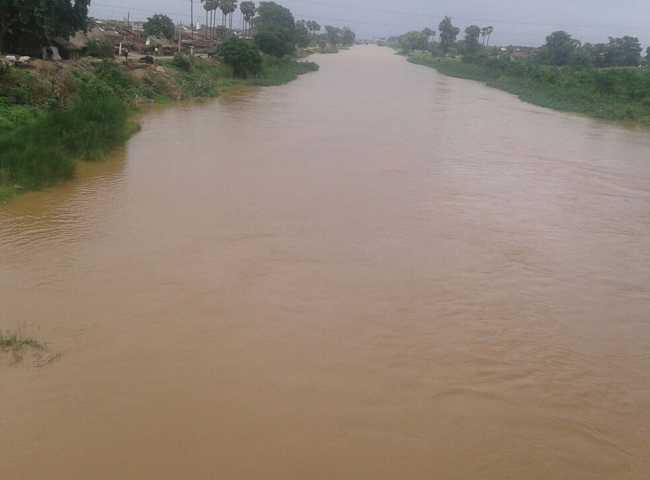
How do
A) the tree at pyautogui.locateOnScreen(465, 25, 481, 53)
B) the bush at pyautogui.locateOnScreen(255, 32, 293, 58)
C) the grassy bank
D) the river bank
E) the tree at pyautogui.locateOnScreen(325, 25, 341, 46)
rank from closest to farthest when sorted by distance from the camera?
the river bank
the grassy bank
the bush at pyautogui.locateOnScreen(255, 32, 293, 58)
the tree at pyautogui.locateOnScreen(465, 25, 481, 53)
the tree at pyautogui.locateOnScreen(325, 25, 341, 46)

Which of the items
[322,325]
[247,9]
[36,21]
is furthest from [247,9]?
[322,325]

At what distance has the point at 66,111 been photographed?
41.5ft

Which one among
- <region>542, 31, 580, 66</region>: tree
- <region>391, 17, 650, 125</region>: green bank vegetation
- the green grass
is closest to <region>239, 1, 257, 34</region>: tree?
<region>391, 17, 650, 125</region>: green bank vegetation

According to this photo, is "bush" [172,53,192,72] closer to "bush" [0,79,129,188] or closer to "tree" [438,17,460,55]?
"bush" [0,79,129,188]

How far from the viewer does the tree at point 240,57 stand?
3011 centimetres

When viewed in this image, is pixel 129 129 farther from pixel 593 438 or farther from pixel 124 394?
pixel 593 438

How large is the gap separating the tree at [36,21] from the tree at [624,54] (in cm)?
4262

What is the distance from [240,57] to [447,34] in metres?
64.1

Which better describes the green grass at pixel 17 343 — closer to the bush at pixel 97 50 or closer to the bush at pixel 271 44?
the bush at pixel 97 50

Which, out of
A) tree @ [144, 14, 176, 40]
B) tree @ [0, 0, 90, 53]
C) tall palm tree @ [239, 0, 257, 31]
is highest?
tall palm tree @ [239, 0, 257, 31]

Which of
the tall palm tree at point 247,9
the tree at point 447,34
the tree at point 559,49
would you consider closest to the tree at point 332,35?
the tree at point 447,34

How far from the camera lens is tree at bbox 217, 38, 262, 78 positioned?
30.1m

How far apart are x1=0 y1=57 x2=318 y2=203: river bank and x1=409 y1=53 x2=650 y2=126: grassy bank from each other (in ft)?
58.1

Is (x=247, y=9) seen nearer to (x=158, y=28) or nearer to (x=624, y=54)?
(x=158, y=28)
